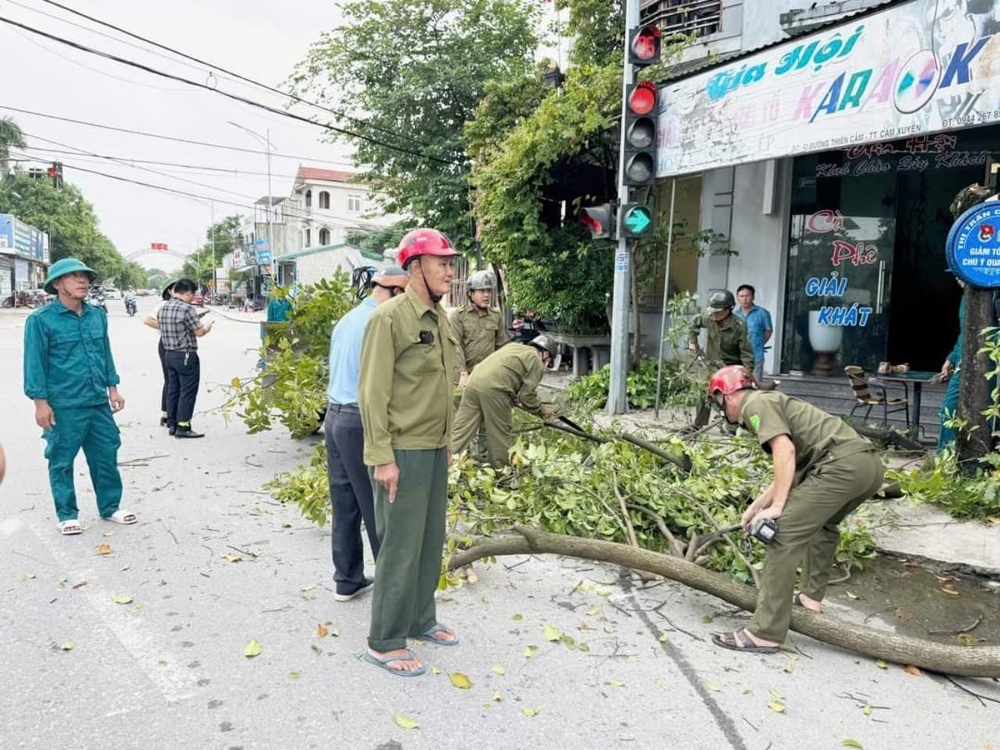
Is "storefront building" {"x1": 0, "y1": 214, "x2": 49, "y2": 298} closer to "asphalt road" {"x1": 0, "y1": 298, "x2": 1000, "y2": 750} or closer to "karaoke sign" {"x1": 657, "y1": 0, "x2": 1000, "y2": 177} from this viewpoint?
"karaoke sign" {"x1": 657, "y1": 0, "x2": 1000, "y2": 177}

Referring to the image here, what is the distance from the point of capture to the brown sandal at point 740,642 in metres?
3.73

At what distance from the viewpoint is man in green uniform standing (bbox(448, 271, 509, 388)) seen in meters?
→ 7.54

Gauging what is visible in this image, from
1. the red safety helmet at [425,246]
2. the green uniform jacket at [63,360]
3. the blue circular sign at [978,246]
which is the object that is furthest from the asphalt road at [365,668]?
the blue circular sign at [978,246]

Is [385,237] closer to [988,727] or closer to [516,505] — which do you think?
[516,505]

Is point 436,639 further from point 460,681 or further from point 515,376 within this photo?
point 515,376

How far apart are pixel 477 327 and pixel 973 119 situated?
4847mm

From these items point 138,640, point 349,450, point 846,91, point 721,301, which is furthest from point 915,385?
point 138,640

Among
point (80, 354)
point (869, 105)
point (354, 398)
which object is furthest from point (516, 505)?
point (869, 105)

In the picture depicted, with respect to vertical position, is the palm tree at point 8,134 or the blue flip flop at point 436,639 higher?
the palm tree at point 8,134

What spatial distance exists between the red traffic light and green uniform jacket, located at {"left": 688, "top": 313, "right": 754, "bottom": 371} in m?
2.78

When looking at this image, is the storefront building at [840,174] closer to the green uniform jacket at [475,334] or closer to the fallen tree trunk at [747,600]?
the green uniform jacket at [475,334]

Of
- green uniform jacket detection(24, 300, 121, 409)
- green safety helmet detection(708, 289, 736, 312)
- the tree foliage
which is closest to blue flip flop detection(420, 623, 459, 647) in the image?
green uniform jacket detection(24, 300, 121, 409)

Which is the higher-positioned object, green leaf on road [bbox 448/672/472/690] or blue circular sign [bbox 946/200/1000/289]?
blue circular sign [bbox 946/200/1000/289]

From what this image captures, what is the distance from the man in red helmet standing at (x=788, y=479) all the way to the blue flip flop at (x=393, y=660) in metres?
1.53
